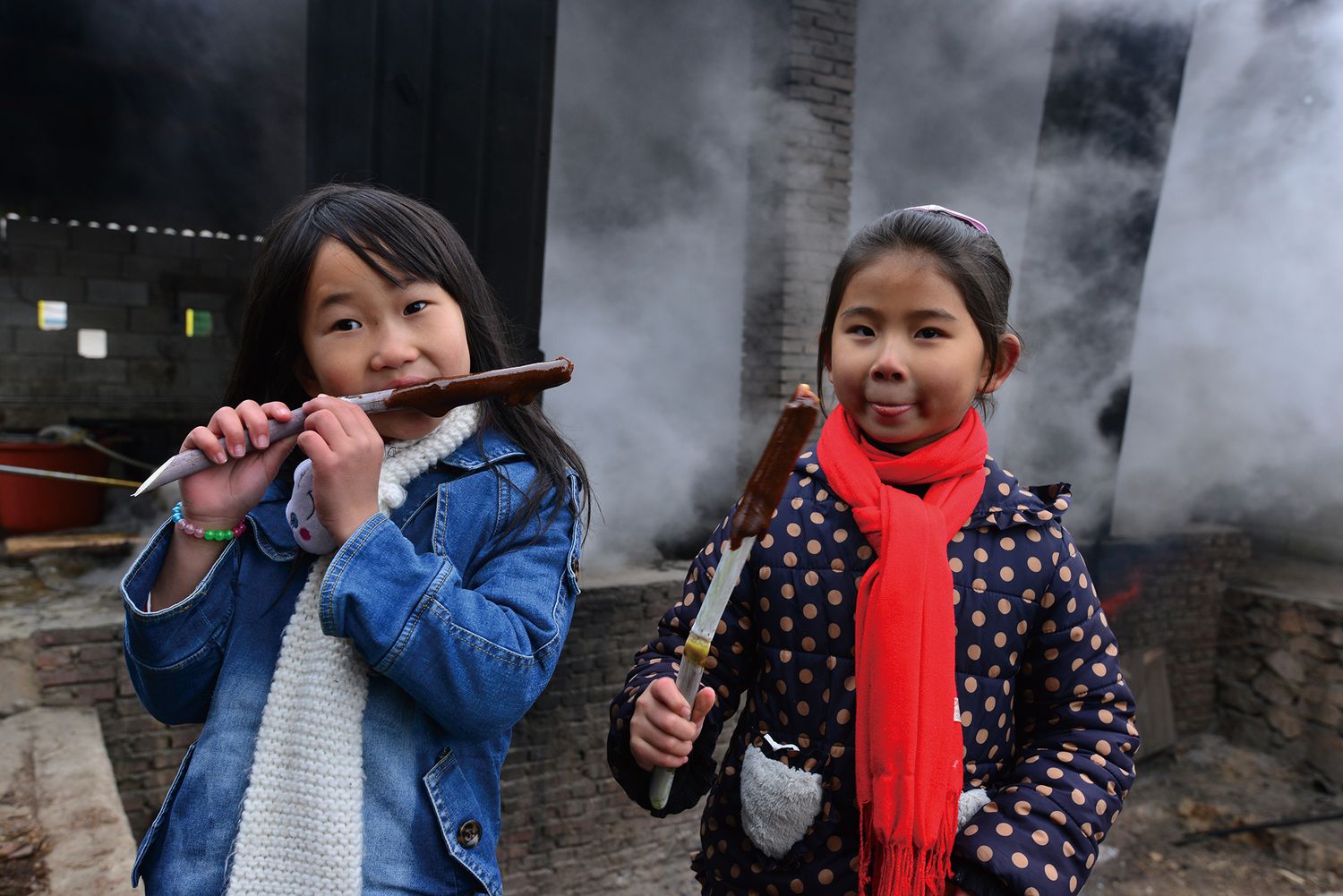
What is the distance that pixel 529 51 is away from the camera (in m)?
4.16

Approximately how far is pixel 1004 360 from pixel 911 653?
0.49 meters

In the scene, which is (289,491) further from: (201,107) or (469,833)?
(201,107)

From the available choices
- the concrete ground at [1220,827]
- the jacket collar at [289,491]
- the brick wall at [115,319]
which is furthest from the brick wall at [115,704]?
the brick wall at [115,319]

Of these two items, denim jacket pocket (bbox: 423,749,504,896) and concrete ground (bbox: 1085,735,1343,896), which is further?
concrete ground (bbox: 1085,735,1343,896)

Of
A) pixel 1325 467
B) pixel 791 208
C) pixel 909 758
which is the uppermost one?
pixel 791 208

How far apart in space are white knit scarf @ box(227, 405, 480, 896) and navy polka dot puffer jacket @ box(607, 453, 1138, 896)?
0.40 metres

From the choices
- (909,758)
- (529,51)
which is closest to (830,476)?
(909,758)

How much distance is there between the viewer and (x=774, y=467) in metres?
0.99

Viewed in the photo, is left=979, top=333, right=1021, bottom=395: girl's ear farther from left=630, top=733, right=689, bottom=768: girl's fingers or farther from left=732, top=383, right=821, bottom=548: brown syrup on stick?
left=630, top=733, right=689, bottom=768: girl's fingers

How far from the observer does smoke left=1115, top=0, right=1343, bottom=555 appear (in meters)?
6.53

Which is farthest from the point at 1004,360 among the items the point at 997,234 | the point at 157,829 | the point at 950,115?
the point at 950,115

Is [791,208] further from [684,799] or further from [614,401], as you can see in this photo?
[684,799]

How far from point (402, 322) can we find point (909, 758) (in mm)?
899

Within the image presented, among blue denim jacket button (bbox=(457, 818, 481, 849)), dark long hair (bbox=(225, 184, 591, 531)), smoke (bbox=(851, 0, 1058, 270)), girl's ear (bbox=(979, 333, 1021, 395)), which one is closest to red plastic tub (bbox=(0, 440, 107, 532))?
smoke (bbox=(851, 0, 1058, 270))
